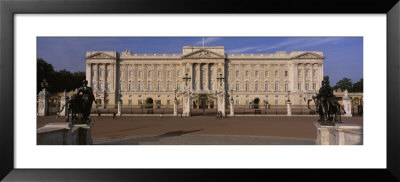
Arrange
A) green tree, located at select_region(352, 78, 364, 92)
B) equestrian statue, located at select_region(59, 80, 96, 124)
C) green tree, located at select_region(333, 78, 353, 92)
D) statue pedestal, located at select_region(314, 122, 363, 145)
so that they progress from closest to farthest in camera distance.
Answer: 1. statue pedestal, located at select_region(314, 122, 363, 145)
2. equestrian statue, located at select_region(59, 80, 96, 124)
3. green tree, located at select_region(352, 78, 364, 92)
4. green tree, located at select_region(333, 78, 353, 92)

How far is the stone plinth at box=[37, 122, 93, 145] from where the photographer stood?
Result: 743 cm

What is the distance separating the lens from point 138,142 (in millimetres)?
10445

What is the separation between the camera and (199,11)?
21.4ft

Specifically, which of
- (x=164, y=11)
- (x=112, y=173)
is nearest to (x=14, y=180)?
(x=112, y=173)

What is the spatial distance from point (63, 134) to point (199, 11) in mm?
5114

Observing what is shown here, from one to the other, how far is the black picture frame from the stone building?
46.2 m

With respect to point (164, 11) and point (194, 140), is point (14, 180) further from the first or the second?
point (194, 140)

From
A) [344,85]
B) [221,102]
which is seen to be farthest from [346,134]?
[344,85]

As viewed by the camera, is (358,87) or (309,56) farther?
(358,87)

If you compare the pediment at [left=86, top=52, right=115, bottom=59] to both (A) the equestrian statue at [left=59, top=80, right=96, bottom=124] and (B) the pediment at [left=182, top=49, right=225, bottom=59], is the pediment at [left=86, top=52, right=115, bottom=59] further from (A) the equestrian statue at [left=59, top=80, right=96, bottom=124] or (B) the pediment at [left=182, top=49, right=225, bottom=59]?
(A) the equestrian statue at [left=59, top=80, right=96, bottom=124]

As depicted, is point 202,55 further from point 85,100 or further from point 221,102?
point 85,100

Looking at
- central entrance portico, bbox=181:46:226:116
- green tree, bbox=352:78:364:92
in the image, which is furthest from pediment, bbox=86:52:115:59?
green tree, bbox=352:78:364:92

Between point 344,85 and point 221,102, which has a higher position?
point 344,85

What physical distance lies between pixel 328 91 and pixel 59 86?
51803mm
